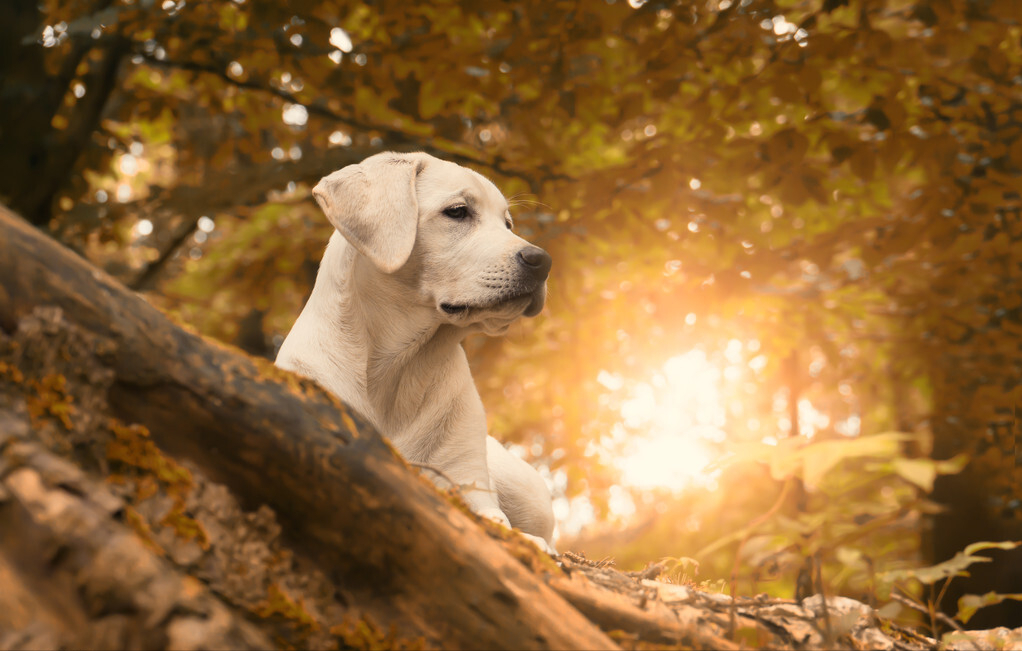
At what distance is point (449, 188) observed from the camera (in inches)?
138

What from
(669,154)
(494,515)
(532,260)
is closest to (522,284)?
(532,260)

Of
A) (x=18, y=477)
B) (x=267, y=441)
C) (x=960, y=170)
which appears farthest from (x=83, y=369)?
(x=960, y=170)

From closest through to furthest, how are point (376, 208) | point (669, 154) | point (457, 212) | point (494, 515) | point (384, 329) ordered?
point (494, 515) → point (376, 208) → point (384, 329) → point (457, 212) → point (669, 154)

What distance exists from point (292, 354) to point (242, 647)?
168 centimetres

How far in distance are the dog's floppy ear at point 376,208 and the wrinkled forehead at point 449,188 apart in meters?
0.08

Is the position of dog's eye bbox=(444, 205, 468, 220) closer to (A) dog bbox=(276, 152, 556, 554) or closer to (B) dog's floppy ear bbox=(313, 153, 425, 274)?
(A) dog bbox=(276, 152, 556, 554)

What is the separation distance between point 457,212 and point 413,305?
1.70 ft

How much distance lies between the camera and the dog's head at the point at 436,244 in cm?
320

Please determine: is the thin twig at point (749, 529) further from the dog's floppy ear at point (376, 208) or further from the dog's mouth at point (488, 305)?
the dog's floppy ear at point (376, 208)

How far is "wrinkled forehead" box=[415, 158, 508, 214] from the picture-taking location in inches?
136

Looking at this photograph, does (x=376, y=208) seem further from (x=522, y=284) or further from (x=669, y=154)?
(x=669, y=154)

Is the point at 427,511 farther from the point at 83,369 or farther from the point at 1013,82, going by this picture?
the point at 1013,82

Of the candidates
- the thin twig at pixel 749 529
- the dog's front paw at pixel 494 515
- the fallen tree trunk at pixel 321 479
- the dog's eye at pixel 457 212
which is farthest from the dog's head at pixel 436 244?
the thin twig at pixel 749 529

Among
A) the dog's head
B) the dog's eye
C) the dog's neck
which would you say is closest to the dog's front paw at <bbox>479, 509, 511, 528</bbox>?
the dog's neck
